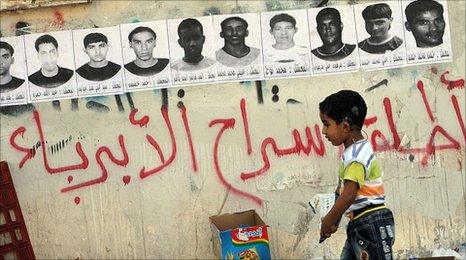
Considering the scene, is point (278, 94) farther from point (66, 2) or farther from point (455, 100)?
point (66, 2)

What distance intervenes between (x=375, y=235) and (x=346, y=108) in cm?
70

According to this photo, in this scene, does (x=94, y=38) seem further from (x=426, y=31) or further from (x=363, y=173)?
(x=363, y=173)

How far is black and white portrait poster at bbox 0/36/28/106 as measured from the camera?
19.2 ft

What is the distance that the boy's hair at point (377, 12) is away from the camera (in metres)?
5.91

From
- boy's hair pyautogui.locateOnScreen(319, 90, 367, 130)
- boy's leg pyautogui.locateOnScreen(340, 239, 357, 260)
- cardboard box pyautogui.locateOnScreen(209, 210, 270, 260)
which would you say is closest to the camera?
boy's hair pyautogui.locateOnScreen(319, 90, 367, 130)

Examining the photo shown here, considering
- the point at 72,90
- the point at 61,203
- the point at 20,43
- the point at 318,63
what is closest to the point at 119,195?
the point at 61,203

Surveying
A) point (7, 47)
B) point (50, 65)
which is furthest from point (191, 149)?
point (7, 47)

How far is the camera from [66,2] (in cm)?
579

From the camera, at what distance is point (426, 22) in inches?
235

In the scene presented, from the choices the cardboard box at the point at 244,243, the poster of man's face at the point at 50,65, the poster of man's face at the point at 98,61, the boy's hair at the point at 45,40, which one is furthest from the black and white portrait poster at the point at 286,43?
the boy's hair at the point at 45,40

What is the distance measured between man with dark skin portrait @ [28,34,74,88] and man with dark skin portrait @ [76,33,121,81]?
0.14 meters

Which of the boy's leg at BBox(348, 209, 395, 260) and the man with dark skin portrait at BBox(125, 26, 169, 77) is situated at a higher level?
the man with dark skin portrait at BBox(125, 26, 169, 77)

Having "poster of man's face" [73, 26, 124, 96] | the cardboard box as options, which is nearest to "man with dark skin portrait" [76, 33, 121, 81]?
"poster of man's face" [73, 26, 124, 96]

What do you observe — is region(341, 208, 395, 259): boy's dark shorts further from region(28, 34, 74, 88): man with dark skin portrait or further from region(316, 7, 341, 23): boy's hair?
region(28, 34, 74, 88): man with dark skin portrait
